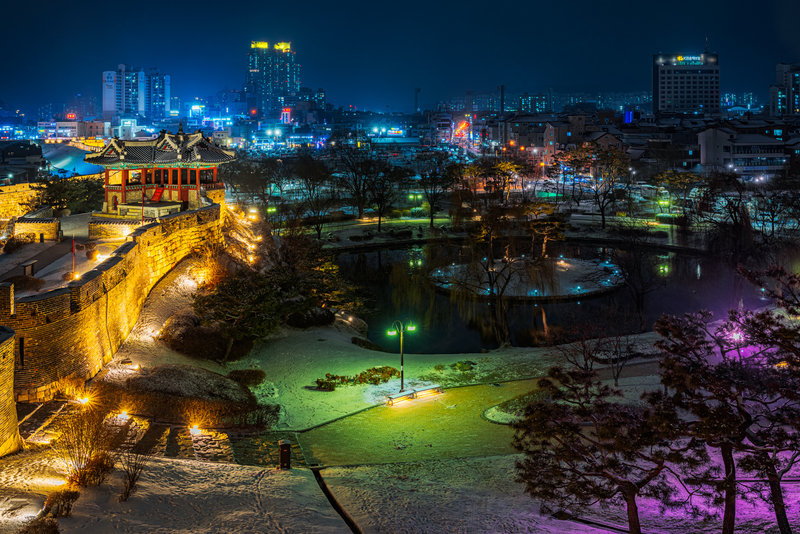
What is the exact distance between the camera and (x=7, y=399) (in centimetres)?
1412

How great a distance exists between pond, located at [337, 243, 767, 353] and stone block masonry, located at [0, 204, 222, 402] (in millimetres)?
9794

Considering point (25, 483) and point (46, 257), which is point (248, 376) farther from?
point (25, 483)

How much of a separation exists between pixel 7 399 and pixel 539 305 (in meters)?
24.4

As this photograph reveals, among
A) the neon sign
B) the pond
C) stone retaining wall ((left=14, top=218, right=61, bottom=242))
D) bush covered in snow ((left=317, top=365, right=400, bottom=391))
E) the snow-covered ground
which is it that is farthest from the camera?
the neon sign

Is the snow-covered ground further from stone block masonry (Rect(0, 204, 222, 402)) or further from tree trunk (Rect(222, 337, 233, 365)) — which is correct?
tree trunk (Rect(222, 337, 233, 365))

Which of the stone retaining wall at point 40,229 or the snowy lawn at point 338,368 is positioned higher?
the stone retaining wall at point 40,229

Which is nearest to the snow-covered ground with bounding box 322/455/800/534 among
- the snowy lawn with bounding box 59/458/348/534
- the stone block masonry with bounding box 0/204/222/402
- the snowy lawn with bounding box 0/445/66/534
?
the snowy lawn with bounding box 59/458/348/534

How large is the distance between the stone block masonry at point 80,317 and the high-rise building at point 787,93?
148 metres

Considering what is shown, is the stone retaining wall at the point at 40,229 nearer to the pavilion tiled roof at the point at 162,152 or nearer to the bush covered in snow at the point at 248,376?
the pavilion tiled roof at the point at 162,152

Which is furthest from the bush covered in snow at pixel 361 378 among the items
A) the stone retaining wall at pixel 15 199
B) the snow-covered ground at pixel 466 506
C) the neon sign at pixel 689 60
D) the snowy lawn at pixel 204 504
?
the neon sign at pixel 689 60

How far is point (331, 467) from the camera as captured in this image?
16078 mm

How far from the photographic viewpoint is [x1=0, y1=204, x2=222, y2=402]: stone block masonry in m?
17.4

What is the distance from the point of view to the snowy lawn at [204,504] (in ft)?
38.7

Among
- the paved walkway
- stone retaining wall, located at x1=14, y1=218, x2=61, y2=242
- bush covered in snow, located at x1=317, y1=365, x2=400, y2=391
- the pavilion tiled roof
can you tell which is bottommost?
bush covered in snow, located at x1=317, y1=365, x2=400, y2=391
